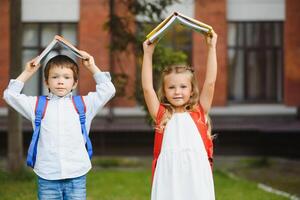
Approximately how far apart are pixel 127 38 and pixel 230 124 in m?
7.24

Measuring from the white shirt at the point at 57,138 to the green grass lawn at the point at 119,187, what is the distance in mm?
4059

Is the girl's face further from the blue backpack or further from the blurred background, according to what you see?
the blurred background

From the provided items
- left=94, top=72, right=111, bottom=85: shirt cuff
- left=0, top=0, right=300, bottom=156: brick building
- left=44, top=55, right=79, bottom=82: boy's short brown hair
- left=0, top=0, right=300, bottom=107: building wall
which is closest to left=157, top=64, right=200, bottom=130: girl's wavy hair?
left=94, top=72, right=111, bottom=85: shirt cuff

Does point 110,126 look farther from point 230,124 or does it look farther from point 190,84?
point 190,84

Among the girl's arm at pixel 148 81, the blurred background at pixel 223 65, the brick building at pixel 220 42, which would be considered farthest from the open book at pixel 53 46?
the brick building at pixel 220 42

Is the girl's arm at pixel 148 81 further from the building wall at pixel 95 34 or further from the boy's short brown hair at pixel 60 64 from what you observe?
the building wall at pixel 95 34

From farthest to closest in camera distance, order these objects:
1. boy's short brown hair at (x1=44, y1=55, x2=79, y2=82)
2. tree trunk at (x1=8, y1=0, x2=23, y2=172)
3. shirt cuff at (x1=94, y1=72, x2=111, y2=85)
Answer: tree trunk at (x1=8, y1=0, x2=23, y2=172) → shirt cuff at (x1=94, y1=72, x2=111, y2=85) → boy's short brown hair at (x1=44, y1=55, x2=79, y2=82)

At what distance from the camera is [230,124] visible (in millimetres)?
17812

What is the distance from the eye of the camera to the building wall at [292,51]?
60.7ft

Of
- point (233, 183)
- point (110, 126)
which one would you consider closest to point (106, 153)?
point (110, 126)

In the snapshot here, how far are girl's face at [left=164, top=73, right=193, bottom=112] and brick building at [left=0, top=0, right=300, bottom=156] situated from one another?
13227 millimetres

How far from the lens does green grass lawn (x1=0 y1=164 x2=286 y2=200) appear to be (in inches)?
370

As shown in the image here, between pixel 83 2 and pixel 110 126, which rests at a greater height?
pixel 83 2

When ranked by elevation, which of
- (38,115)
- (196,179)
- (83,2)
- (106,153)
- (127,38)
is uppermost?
(83,2)
